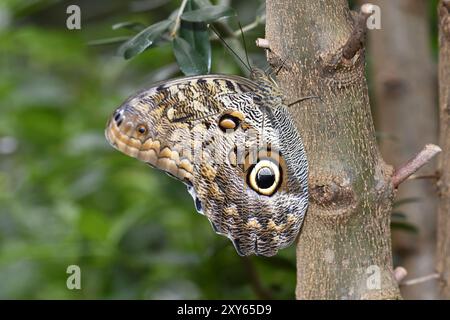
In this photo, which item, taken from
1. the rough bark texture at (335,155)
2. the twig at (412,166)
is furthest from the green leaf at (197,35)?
the twig at (412,166)

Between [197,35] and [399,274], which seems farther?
[197,35]

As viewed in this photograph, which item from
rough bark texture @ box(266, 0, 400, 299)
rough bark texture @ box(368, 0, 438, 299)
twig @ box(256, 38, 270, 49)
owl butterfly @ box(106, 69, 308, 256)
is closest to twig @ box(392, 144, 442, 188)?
rough bark texture @ box(266, 0, 400, 299)

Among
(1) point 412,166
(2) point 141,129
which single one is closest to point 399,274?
(1) point 412,166

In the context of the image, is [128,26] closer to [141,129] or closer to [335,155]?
[141,129]

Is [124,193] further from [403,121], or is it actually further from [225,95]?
[225,95]

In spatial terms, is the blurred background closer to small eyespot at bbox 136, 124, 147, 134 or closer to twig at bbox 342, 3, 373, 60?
small eyespot at bbox 136, 124, 147, 134
